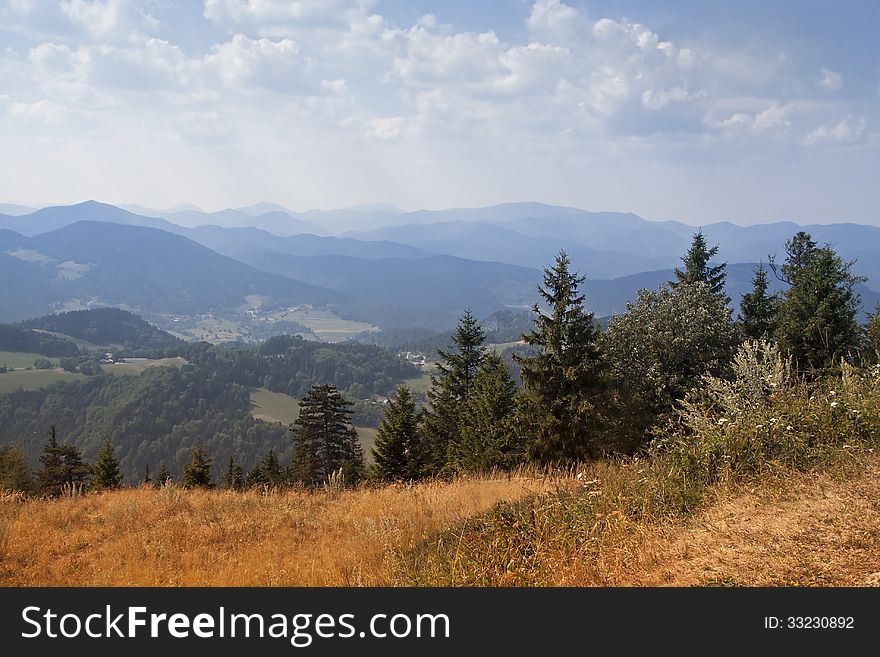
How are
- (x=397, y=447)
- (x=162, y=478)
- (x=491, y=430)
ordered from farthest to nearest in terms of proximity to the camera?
(x=162, y=478) → (x=397, y=447) → (x=491, y=430)

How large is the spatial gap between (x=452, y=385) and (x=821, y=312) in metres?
24.0

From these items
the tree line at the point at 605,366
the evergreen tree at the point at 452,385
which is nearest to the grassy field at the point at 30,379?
the evergreen tree at the point at 452,385

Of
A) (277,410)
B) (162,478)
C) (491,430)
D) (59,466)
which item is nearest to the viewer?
(491,430)

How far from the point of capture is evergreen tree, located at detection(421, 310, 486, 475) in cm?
3716

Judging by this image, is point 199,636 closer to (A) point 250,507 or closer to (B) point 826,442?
(A) point 250,507

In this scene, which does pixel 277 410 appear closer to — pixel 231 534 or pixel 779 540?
pixel 231 534

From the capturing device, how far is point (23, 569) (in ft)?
20.5

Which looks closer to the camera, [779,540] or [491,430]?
[779,540]

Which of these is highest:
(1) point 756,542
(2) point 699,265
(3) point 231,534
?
(2) point 699,265

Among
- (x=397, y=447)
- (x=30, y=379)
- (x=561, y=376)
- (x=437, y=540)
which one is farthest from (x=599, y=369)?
(x=30, y=379)

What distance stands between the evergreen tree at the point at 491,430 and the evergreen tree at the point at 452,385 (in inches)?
156

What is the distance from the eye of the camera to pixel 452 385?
127 ft

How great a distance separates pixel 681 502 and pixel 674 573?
4.99ft

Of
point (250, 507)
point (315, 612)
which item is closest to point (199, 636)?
point (315, 612)
